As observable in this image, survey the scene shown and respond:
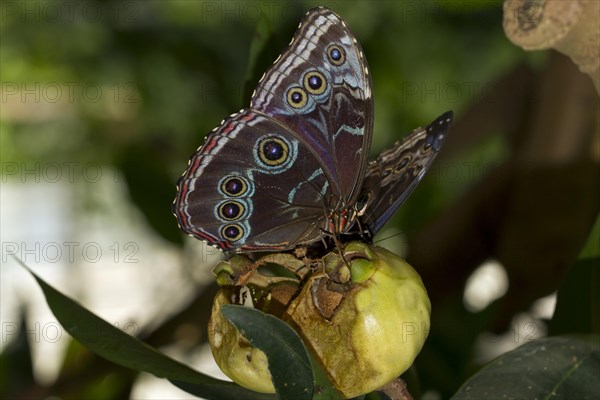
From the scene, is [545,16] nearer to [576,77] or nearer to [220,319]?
[220,319]

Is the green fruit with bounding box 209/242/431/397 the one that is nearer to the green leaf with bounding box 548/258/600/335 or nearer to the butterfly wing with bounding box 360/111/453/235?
the butterfly wing with bounding box 360/111/453/235

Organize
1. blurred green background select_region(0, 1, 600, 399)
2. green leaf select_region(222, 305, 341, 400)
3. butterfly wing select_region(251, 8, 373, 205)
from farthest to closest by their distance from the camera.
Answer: blurred green background select_region(0, 1, 600, 399), butterfly wing select_region(251, 8, 373, 205), green leaf select_region(222, 305, 341, 400)

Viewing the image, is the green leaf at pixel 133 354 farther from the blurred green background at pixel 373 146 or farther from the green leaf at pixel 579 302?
the green leaf at pixel 579 302

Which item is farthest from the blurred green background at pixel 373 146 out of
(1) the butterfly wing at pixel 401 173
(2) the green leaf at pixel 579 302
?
(1) the butterfly wing at pixel 401 173

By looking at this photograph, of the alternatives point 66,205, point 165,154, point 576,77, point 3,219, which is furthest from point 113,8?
point 3,219

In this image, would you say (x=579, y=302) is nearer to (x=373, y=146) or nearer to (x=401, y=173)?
(x=401, y=173)

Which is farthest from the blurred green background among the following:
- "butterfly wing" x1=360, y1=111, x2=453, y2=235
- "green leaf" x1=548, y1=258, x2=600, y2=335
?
"butterfly wing" x1=360, y1=111, x2=453, y2=235

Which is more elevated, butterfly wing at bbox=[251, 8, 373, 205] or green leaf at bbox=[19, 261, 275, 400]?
butterfly wing at bbox=[251, 8, 373, 205]
